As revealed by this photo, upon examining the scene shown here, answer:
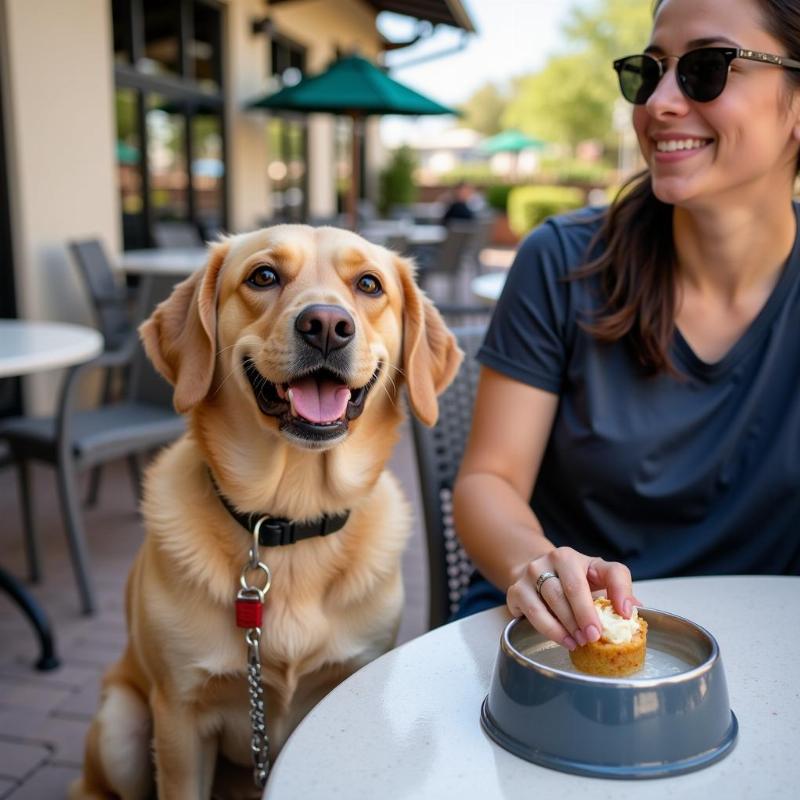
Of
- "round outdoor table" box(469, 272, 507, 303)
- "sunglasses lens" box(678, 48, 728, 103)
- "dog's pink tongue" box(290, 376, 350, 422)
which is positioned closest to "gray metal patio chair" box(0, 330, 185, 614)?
"round outdoor table" box(469, 272, 507, 303)

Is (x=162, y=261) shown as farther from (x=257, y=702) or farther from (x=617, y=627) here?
(x=617, y=627)

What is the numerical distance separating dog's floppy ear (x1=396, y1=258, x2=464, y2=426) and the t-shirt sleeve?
0.17 metres

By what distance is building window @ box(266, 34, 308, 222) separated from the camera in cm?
1163

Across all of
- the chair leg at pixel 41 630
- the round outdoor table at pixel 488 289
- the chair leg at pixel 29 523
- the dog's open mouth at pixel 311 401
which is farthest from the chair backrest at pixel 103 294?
the dog's open mouth at pixel 311 401

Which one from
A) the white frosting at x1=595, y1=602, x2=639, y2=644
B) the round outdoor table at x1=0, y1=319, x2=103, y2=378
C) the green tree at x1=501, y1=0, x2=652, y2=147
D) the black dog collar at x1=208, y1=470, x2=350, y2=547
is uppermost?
the green tree at x1=501, y1=0, x2=652, y2=147

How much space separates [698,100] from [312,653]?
4.09ft

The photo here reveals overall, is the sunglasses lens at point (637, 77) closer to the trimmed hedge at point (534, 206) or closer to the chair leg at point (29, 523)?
the chair leg at point (29, 523)

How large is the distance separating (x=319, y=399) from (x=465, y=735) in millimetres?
937

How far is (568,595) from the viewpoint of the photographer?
3.61 ft

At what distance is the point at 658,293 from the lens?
1.85 meters

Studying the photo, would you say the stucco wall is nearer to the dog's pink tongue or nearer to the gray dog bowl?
the dog's pink tongue

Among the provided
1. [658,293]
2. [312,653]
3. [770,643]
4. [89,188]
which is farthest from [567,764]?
[89,188]

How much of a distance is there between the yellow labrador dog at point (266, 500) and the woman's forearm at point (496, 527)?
25 centimetres

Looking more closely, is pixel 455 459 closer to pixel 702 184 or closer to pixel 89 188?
pixel 702 184
